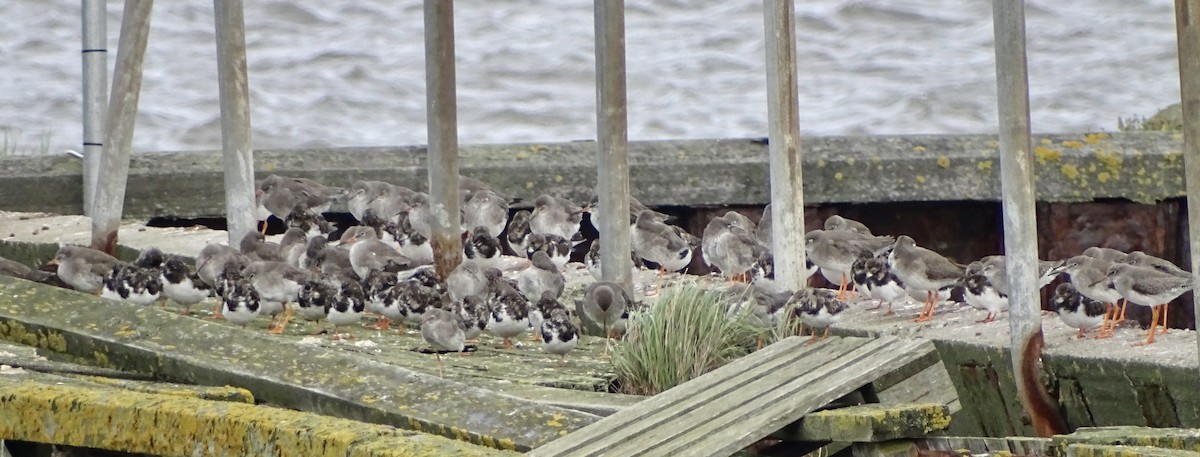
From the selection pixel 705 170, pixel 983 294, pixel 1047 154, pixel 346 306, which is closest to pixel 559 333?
pixel 346 306

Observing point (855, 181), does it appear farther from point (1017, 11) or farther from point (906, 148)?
point (1017, 11)

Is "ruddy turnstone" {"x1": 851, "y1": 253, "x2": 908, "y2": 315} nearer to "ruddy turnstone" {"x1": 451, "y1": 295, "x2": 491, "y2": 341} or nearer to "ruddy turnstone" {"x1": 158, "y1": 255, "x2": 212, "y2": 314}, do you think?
"ruddy turnstone" {"x1": 451, "y1": 295, "x2": 491, "y2": 341}

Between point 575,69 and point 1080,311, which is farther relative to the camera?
point 575,69

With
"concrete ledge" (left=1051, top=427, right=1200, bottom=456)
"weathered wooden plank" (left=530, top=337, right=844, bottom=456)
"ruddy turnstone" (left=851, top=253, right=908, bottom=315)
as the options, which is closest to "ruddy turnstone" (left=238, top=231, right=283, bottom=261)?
"ruddy turnstone" (left=851, top=253, right=908, bottom=315)

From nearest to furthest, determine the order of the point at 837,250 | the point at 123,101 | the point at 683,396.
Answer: the point at 683,396 < the point at 837,250 < the point at 123,101

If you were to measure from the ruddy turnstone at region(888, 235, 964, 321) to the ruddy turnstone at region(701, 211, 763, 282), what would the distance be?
1.34 meters

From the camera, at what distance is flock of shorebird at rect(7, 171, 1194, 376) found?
8.53m

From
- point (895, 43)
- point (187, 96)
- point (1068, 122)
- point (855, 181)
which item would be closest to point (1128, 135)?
point (855, 181)

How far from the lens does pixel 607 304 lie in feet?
29.5

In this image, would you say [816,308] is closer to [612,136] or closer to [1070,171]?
[612,136]

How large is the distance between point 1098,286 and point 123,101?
5.81 m

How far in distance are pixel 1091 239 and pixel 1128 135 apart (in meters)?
0.97

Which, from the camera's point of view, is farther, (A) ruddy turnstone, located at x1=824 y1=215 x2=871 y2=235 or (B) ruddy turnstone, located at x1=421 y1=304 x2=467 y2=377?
(A) ruddy turnstone, located at x1=824 y1=215 x2=871 y2=235

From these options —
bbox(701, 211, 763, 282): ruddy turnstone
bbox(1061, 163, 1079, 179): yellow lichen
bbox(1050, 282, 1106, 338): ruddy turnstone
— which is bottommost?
bbox(1050, 282, 1106, 338): ruddy turnstone
